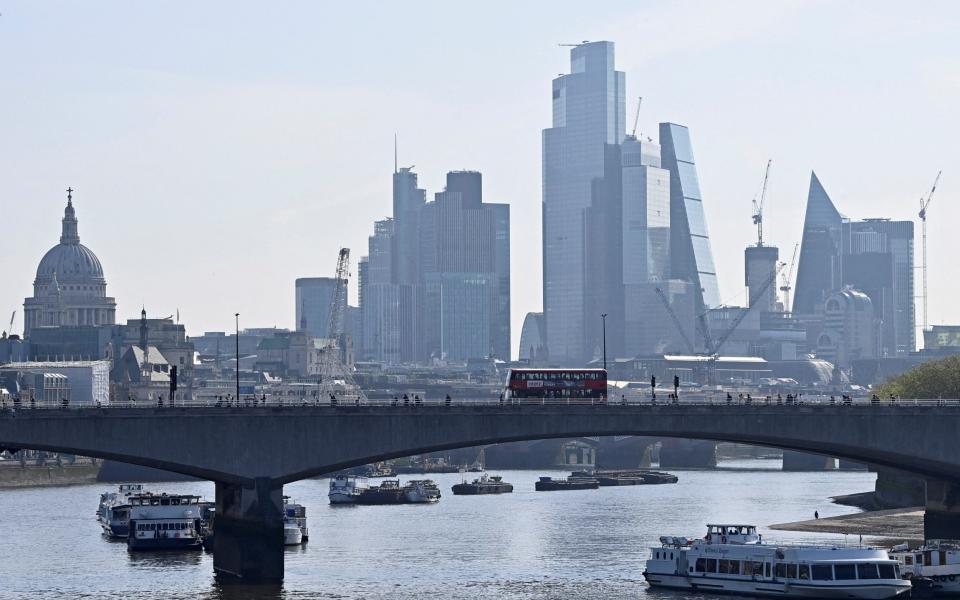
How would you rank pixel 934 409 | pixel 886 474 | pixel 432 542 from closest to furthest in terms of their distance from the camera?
pixel 934 409, pixel 432 542, pixel 886 474

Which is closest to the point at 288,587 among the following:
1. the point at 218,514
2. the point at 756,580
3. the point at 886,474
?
the point at 218,514

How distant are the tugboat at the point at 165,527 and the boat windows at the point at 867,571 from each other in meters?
54.3

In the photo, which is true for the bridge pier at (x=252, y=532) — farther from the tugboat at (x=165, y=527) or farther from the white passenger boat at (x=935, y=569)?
the white passenger boat at (x=935, y=569)

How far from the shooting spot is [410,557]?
460 feet

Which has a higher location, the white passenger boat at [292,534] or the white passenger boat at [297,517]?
the white passenger boat at [297,517]

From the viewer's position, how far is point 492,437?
124625mm

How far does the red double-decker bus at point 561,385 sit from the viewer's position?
139m

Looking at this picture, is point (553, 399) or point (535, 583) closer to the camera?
point (535, 583)

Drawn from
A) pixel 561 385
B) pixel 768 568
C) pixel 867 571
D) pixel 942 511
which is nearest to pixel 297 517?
pixel 561 385

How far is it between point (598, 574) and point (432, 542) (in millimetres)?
30701

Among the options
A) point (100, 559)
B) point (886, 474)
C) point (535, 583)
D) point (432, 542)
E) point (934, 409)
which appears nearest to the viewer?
point (535, 583)

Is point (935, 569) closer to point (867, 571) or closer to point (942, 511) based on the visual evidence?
point (867, 571)

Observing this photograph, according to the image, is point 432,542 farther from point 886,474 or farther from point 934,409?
point 886,474

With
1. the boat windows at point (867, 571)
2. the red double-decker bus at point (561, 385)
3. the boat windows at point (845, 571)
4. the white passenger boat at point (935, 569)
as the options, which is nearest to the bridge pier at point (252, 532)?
the red double-decker bus at point (561, 385)
